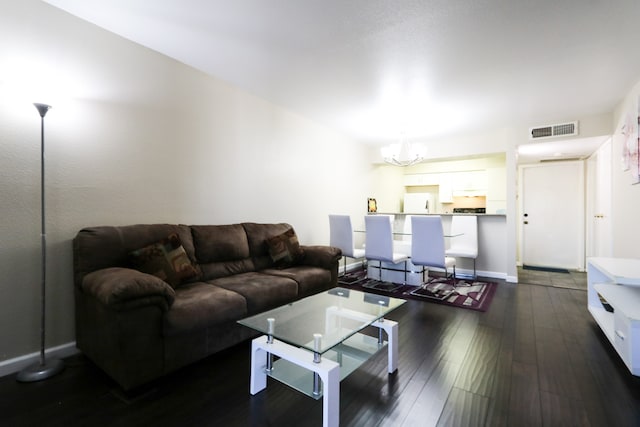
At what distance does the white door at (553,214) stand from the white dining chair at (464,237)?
2164 millimetres

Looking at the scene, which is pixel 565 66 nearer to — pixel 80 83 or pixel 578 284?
pixel 578 284

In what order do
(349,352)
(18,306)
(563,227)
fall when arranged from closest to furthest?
(349,352) < (18,306) < (563,227)

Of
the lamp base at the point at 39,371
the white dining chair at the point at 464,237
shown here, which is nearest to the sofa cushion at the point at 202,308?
the lamp base at the point at 39,371

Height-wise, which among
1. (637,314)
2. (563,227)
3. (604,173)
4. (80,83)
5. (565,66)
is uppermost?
(565,66)

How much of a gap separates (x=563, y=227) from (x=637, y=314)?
471 centimetres

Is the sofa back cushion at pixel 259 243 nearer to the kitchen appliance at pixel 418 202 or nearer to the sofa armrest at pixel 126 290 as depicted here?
the sofa armrest at pixel 126 290

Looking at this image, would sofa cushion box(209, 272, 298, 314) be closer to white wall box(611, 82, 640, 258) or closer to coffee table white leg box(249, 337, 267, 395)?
coffee table white leg box(249, 337, 267, 395)

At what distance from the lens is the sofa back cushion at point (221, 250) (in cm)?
274

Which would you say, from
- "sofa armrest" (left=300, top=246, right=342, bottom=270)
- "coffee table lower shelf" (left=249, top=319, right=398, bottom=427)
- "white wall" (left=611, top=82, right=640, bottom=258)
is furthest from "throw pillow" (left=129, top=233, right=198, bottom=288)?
"white wall" (left=611, top=82, right=640, bottom=258)

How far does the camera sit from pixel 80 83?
2.24m

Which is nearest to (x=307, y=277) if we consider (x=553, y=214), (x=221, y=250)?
(x=221, y=250)

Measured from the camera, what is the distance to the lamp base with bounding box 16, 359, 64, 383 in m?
1.84

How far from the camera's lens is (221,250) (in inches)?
112

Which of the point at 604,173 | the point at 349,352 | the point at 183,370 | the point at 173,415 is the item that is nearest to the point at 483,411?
the point at 349,352
